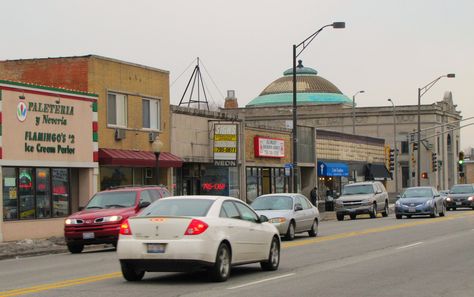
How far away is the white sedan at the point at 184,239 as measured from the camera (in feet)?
47.3

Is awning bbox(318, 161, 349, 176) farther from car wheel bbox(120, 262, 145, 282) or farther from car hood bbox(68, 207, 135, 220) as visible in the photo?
car wheel bbox(120, 262, 145, 282)

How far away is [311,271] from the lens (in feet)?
56.0

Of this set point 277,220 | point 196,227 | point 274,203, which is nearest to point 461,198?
point 274,203

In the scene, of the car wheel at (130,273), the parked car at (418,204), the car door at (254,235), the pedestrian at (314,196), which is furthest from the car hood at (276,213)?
the pedestrian at (314,196)

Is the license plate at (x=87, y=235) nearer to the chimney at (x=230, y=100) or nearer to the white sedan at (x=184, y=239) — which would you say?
the white sedan at (x=184, y=239)

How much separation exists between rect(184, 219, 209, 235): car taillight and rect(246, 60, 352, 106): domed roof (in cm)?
8960

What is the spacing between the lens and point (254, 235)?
16359mm

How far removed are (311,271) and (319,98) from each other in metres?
89.3

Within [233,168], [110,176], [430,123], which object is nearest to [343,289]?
[110,176]

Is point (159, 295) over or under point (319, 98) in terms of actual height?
under

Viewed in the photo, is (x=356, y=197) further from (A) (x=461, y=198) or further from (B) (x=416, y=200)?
(A) (x=461, y=198)

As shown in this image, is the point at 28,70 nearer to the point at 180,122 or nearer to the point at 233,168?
the point at 180,122

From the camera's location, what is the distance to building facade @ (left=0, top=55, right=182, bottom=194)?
36.0 m

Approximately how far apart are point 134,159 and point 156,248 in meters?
22.4
